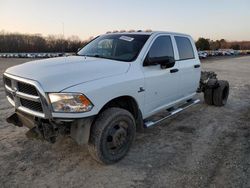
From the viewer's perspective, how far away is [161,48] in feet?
17.3

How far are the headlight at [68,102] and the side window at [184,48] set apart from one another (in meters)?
3.10

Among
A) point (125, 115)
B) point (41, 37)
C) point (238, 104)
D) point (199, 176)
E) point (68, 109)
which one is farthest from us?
point (41, 37)

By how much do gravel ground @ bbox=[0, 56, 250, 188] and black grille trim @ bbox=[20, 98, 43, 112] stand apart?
91 centimetres

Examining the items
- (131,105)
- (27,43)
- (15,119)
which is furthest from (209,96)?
(27,43)

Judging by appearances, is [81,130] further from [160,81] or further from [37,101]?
[160,81]

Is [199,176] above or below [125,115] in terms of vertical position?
below

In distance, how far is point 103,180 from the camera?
3.73m

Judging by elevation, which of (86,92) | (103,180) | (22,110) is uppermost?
(86,92)

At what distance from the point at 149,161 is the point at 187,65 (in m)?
2.67

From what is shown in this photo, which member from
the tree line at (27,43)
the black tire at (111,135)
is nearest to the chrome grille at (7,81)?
the black tire at (111,135)

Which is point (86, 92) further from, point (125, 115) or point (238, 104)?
point (238, 104)

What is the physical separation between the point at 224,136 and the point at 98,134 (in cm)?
285

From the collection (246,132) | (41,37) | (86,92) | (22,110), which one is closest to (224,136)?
(246,132)

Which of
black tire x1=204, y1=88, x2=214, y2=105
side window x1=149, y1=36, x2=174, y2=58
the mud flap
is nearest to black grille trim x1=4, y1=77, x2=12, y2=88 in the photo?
the mud flap
